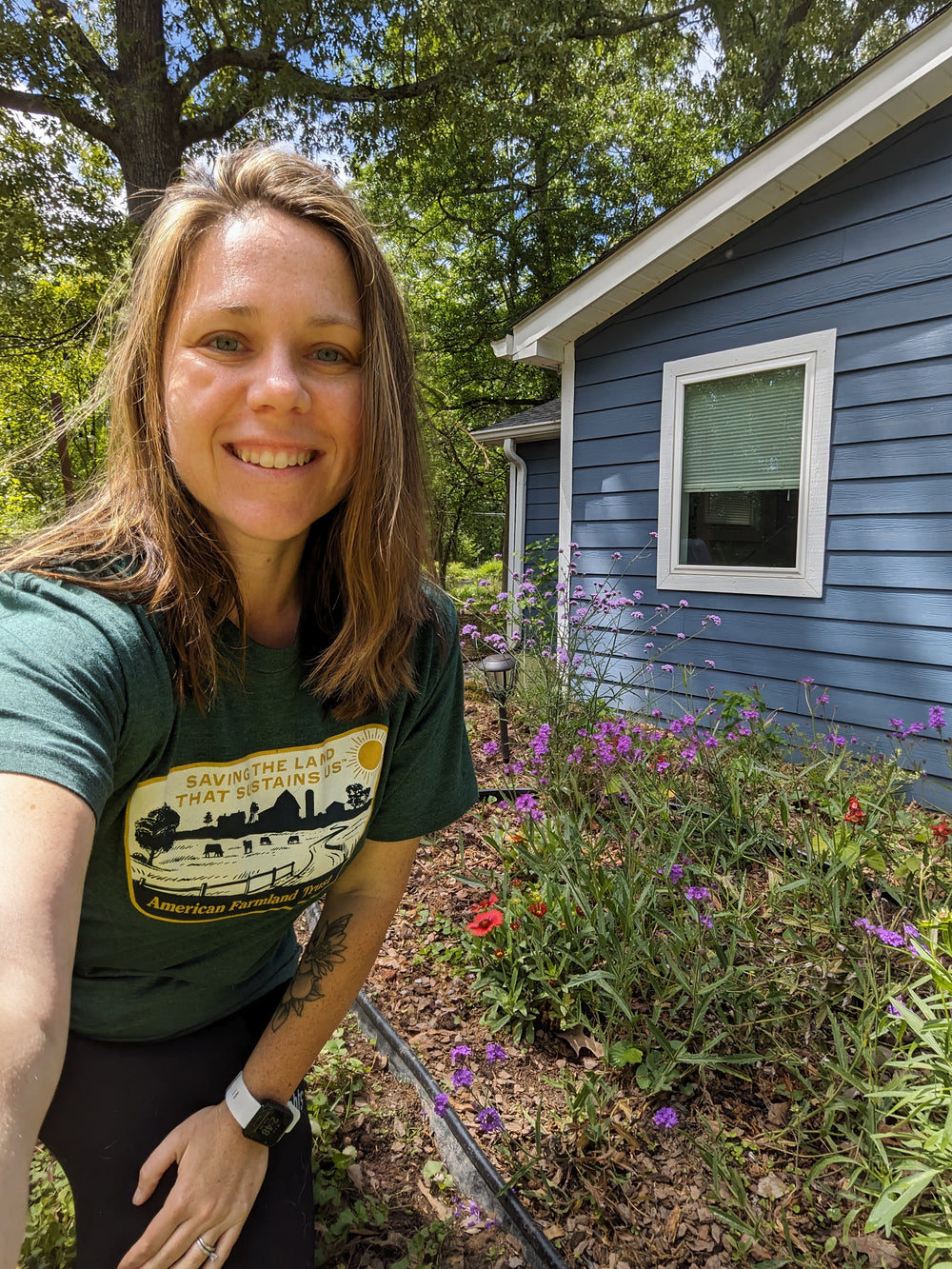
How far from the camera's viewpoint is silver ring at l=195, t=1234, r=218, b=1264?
1.06 m

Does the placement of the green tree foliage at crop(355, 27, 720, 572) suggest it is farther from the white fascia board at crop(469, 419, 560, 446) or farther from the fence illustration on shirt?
the fence illustration on shirt

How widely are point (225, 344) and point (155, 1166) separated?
1.24 metres

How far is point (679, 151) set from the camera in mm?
14094

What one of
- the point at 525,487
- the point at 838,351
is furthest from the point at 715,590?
the point at 525,487

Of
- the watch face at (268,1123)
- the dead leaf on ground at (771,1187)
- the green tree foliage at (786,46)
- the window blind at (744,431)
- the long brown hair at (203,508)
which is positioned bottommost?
the dead leaf on ground at (771,1187)

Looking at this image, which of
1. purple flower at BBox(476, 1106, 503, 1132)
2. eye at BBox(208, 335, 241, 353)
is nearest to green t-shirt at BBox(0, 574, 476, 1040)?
eye at BBox(208, 335, 241, 353)

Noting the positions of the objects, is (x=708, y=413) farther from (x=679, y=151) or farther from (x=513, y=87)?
(x=679, y=151)

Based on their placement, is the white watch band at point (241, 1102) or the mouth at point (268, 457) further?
the white watch band at point (241, 1102)

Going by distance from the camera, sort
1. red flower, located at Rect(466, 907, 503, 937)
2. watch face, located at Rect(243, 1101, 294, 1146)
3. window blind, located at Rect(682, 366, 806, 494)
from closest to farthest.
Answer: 1. watch face, located at Rect(243, 1101, 294, 1146)
2. red flower, located at Rect(466, 907, 503, 937)
3. window blind, located at Rect(682, 366, 806, 494)

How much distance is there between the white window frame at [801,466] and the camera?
12.9ft

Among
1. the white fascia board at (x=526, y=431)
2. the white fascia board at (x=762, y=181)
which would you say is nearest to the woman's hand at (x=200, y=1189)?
the white fascia board at (x=762, y=181)

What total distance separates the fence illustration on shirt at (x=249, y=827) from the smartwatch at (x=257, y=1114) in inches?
12.2

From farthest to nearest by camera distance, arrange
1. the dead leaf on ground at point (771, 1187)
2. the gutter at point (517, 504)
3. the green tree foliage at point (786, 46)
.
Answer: the green tree foliage at point (786, 46), the gutter at point (517, 504), the dead leaf on ground at point (771, 1187)

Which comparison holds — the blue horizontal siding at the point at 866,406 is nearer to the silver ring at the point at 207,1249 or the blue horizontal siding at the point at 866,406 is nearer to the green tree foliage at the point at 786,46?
the silver ring at the point at 207,1249
